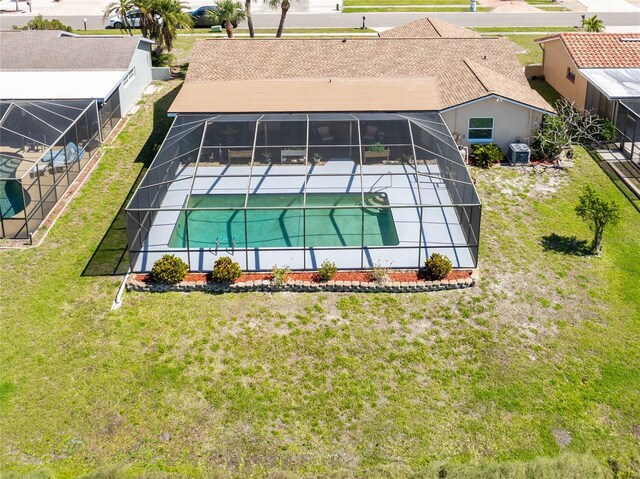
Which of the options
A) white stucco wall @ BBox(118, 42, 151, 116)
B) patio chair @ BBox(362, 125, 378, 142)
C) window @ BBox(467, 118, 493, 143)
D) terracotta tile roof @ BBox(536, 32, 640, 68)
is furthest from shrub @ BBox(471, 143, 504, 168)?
white stucco wall @ BBox(118, 42, 151, 116)

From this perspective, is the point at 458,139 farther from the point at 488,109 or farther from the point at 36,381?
the point at 36,381

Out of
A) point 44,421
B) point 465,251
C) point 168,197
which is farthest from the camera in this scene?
point 168,197

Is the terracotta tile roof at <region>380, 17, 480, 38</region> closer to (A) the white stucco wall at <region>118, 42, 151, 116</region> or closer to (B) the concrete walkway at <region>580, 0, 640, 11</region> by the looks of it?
(A) the white stucco wall at <region>118, 42, 151, 116</region>

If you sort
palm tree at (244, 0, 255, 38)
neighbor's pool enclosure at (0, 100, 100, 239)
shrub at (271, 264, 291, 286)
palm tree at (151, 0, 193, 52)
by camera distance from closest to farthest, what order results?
shrub at (271, 264, 291, 286) → neighbor's pool enclosure at (0, 100, 100, 239) → palm tree at (151, 0, 193, 52) → palm tree at (244, 0, 255, 38)

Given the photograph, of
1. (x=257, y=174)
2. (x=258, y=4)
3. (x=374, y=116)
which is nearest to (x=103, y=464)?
(x=257, y=174)

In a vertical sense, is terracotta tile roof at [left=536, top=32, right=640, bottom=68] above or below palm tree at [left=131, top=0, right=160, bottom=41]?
below

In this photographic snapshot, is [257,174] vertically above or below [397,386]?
above

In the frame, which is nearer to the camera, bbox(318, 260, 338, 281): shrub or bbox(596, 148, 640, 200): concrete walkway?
bbox(318, 260, 338, 281): shrub

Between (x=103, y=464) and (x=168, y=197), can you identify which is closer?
(x=103, y=464)
